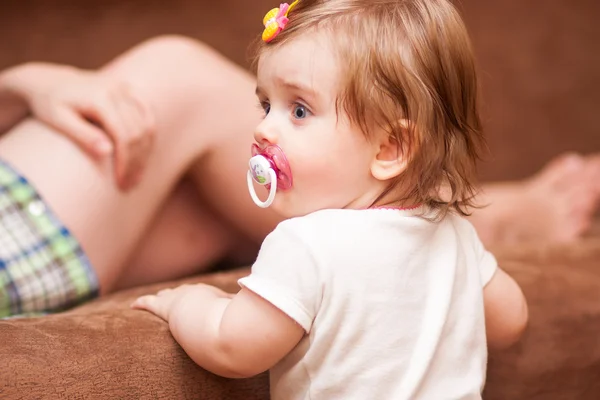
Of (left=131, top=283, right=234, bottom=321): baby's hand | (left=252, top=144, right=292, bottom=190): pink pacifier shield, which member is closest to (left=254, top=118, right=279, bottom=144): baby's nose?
(left=252, top=144, right=292, bottom=190): pink pacifier shield

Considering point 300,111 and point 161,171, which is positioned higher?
point 300,111

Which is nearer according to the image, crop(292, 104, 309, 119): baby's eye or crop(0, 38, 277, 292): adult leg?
crop(292, 104, 309, 119): baby's eye

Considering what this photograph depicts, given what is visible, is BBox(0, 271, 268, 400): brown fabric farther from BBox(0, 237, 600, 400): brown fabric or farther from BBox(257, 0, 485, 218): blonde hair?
BBox(257, 0, 485, 218): blonde hair

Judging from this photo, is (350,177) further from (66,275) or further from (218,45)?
(218,45)

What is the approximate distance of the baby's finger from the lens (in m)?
0.91

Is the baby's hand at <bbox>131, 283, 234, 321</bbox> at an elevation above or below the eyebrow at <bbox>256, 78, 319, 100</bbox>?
below

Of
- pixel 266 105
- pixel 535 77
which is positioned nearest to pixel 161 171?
pixel 266 105

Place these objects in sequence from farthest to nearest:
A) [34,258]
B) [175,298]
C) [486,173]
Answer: [486,173], [34,258], [175,298]

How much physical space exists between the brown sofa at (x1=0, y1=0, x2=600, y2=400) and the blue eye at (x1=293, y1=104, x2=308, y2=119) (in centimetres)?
24

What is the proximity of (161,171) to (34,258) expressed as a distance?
21 cm

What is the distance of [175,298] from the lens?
A: 2.40ft

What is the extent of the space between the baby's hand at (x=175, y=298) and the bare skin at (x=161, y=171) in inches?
7.1

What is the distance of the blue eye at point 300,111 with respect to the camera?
2.09ft

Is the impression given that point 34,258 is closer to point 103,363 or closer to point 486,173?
point 103,363
